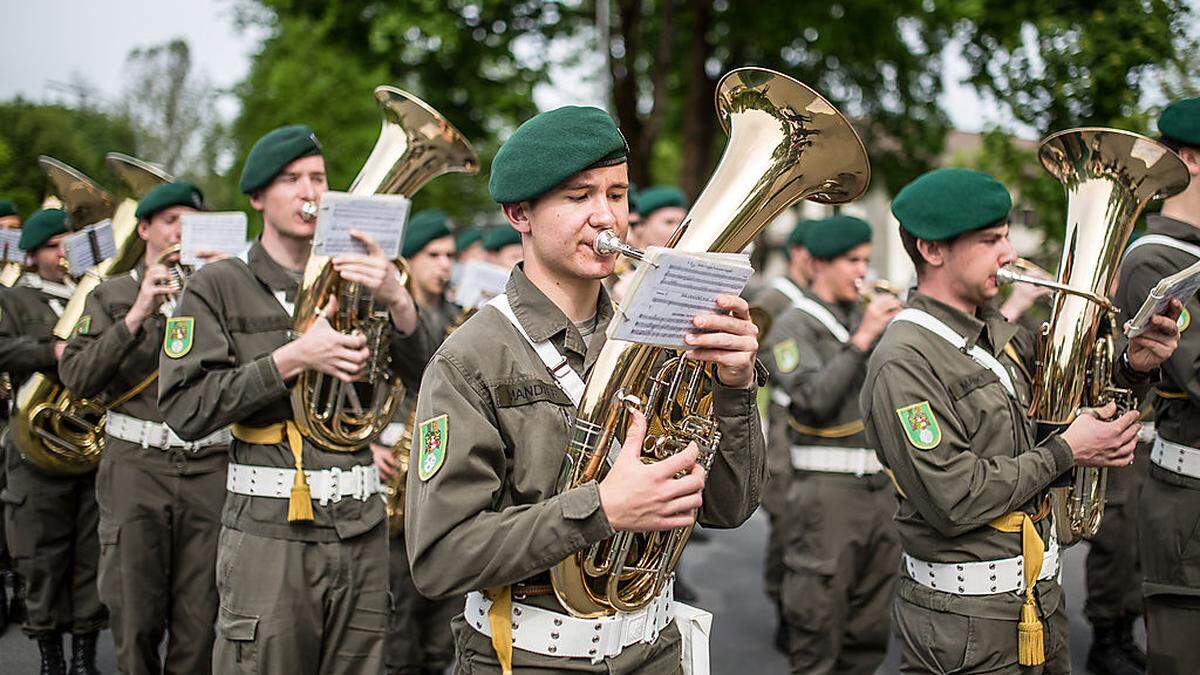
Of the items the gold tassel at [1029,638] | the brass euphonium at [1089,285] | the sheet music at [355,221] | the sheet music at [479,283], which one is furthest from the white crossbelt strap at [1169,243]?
the sheet music at [479,283]

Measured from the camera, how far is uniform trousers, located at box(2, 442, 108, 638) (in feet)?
18.6

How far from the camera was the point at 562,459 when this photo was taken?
2.37 meters

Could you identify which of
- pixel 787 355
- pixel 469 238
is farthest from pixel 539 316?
pixel 469 238

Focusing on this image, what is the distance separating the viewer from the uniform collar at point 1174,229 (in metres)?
3.86

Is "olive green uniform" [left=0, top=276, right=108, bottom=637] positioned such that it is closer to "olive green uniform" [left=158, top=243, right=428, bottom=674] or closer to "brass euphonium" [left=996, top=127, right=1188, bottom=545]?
"olive green uniform" [left=158, top=243, right=428, bottom=674]

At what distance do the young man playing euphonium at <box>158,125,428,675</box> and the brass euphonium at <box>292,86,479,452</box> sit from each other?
0.25 feet

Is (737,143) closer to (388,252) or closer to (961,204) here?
(961,204)

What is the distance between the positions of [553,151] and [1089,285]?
80.3 inches

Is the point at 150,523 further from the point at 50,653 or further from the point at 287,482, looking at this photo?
the point at 50,653

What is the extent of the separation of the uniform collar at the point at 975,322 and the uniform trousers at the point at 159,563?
10.4 ft

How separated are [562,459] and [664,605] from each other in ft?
1.57

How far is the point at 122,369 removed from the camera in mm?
4852

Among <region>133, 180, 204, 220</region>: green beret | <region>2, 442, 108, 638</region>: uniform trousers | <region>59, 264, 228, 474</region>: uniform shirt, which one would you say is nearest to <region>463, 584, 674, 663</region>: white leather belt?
<region>59, 264, 228, 474</region>: uniform shirt

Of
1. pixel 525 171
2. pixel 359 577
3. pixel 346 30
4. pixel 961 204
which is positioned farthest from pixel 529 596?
pixel 346 30
